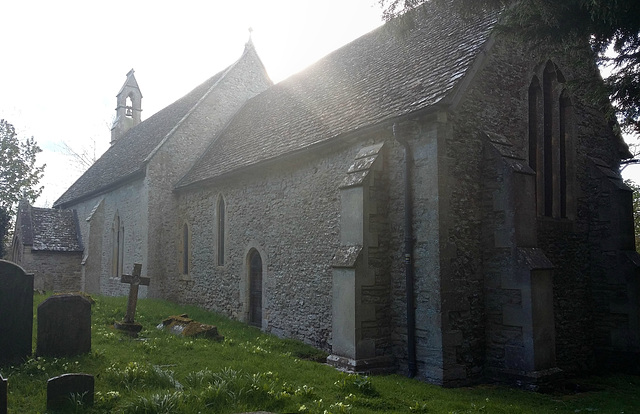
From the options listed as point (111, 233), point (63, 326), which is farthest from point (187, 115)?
point (63, 326)

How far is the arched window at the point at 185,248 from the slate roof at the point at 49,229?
9.63 meters

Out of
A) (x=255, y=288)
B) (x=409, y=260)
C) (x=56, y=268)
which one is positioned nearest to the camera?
(x=409, y=260)

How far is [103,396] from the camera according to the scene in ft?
21.6

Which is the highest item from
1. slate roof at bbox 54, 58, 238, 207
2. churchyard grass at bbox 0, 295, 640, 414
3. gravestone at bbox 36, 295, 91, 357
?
slate roof at bbox 54, 58, 238, 207

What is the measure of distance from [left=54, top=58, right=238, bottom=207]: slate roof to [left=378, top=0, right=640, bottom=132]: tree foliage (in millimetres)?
15157

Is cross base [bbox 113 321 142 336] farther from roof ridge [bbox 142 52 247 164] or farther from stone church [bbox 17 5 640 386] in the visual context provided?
roof ridge [bbox 142 52 247 164]

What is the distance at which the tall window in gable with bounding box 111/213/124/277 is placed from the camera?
72.9ft

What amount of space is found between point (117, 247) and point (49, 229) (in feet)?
21.2

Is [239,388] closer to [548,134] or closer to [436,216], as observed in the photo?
[436,216]

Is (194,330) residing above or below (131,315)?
A: below

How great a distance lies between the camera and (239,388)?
Answer: 6.86m

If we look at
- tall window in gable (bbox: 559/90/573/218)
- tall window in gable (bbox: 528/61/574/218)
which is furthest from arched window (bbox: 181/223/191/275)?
tall window in gable (bbox: 559/90/573/218)

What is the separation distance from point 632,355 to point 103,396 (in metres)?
11.4

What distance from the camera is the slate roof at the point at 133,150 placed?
2183 cm
